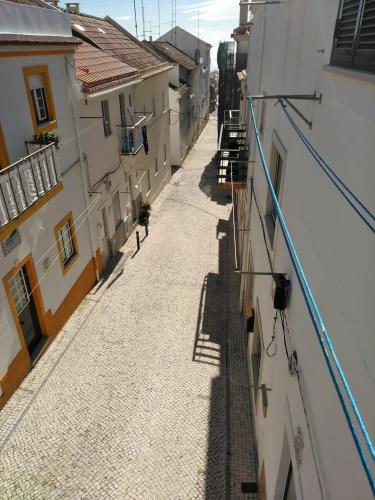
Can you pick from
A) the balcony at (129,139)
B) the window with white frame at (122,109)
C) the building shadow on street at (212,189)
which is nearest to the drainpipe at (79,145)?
the balcony at (129,139)

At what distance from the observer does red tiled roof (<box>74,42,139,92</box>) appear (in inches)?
455

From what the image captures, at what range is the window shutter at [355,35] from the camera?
258 cm

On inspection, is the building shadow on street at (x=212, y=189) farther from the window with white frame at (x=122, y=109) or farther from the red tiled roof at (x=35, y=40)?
the red tiled roof at (x=35, y=40)

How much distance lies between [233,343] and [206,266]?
4.59 m

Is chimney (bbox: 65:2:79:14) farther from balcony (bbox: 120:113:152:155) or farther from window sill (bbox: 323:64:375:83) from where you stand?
window sill (bbox: 323:64:375:83)

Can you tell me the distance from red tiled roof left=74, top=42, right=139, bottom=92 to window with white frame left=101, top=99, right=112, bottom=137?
35.0 inches

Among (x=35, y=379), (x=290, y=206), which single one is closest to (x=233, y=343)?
(x=35, y=379)

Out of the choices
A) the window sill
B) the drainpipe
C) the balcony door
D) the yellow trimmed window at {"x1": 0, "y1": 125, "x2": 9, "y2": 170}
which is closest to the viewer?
the window sill

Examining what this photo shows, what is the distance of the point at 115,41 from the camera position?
18.4m

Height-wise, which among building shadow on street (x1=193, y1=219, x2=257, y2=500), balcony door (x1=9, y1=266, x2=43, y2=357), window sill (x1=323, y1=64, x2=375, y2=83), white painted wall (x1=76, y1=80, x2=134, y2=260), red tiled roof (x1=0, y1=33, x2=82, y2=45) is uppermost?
red tiled roof (x1=0, y1=33, x2=82, y2=45)

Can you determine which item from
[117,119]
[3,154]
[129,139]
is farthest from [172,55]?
[3,154]

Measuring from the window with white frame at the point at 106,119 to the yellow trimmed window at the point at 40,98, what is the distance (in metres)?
3.84

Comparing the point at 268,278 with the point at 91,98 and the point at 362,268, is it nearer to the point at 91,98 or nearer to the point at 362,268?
the point at 362,268

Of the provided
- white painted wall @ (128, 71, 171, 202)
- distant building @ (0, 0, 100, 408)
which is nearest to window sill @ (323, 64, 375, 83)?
distant building @ (0, 0, 100, 408)
